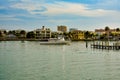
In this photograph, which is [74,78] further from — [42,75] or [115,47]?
[115,47]

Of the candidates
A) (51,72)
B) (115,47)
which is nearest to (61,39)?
(115,47)

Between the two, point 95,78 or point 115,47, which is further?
point 115,47

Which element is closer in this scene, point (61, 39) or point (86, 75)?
point (86, 75)

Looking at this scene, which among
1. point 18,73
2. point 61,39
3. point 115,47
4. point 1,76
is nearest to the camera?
point 1,76

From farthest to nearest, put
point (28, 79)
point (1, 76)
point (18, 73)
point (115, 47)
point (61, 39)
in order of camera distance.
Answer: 1. point (61, 39)
2. point (115, 47)
3. point (18, 73)
4. point (1, 76)
5. point (28, 79)

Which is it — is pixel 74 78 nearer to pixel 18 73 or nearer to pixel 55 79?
pixel 55 79

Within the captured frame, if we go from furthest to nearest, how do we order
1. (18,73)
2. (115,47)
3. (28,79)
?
(115,47)
(18,73)
(28,79)

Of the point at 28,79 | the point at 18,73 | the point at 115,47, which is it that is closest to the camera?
the point at 28,79

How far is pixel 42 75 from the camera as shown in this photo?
109ft

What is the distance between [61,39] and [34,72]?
97454 mm

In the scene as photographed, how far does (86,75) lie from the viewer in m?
33.5

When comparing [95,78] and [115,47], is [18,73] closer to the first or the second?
[95,78]

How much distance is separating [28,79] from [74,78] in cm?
467

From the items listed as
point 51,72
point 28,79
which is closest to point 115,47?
point 51,72
